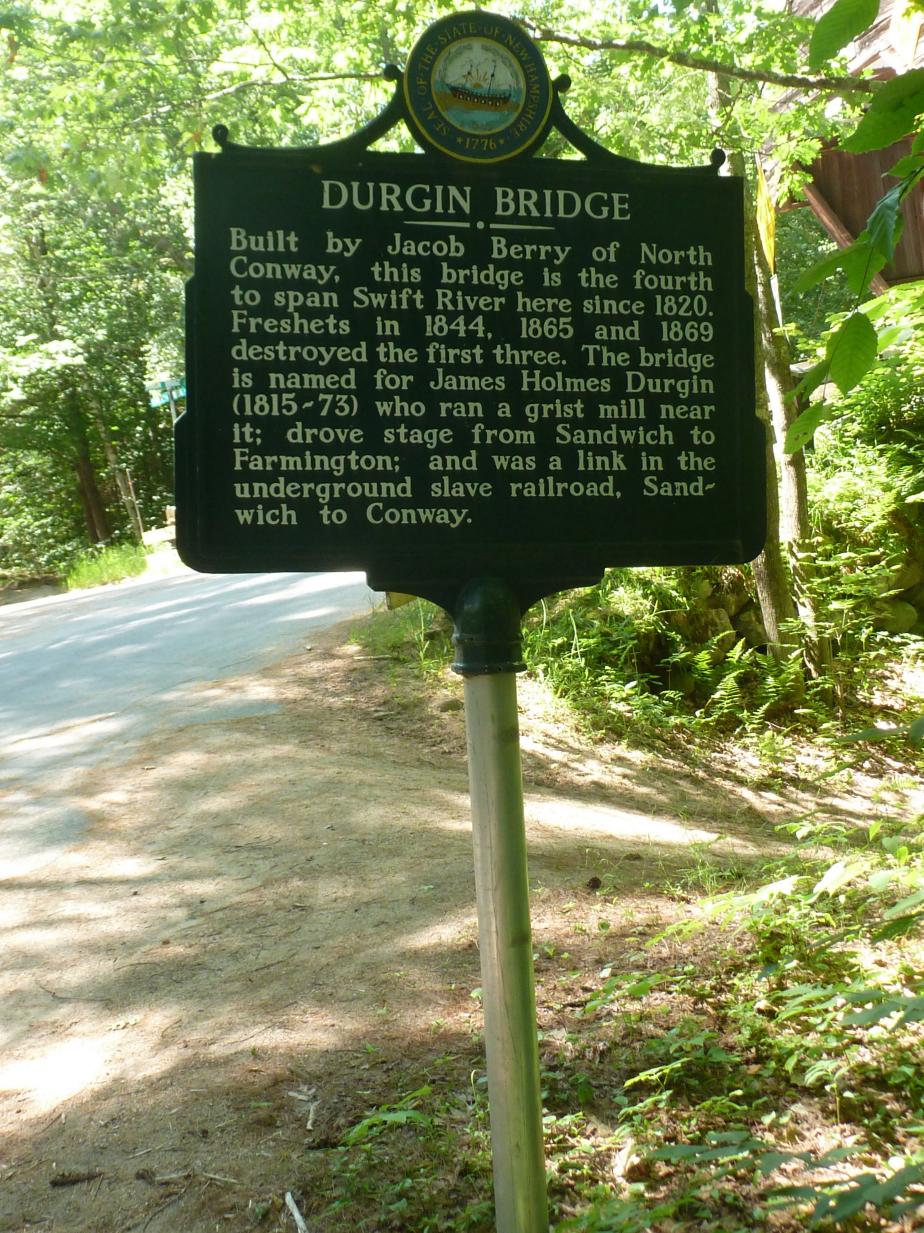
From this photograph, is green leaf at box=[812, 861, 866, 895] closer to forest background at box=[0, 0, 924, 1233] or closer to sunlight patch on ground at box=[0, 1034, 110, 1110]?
forest background at box=[0, 0, 924, 1233]

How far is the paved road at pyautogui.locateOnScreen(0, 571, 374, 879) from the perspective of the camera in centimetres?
628

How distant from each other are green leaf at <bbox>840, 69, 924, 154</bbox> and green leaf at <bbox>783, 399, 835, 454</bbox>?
53 centimetres

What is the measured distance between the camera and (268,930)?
181 inches

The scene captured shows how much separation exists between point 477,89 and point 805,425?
1.10 meters

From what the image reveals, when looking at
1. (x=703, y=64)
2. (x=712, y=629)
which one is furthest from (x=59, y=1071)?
(x=712, y=629)

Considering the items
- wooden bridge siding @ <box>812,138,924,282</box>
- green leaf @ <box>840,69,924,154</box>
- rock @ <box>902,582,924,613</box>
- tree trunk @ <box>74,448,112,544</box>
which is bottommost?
rock @ <box>902,582,924,613</box>

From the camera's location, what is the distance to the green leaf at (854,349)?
7.14ft

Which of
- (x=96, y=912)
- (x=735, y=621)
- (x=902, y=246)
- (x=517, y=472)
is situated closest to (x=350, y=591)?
(x=735, y=621)

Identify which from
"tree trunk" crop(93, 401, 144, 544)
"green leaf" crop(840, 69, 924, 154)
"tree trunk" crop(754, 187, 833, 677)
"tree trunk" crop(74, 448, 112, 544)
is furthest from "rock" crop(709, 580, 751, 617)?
"tree trunk" crop(74, 448, 112, 544)

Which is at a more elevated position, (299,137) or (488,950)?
(299,137)

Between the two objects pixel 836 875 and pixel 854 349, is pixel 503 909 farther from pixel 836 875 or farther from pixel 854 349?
pixel 854 349

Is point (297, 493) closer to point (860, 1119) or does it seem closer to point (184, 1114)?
point (184, 1114)

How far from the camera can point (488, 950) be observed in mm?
2553

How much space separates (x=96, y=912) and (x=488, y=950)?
287 centimetres
